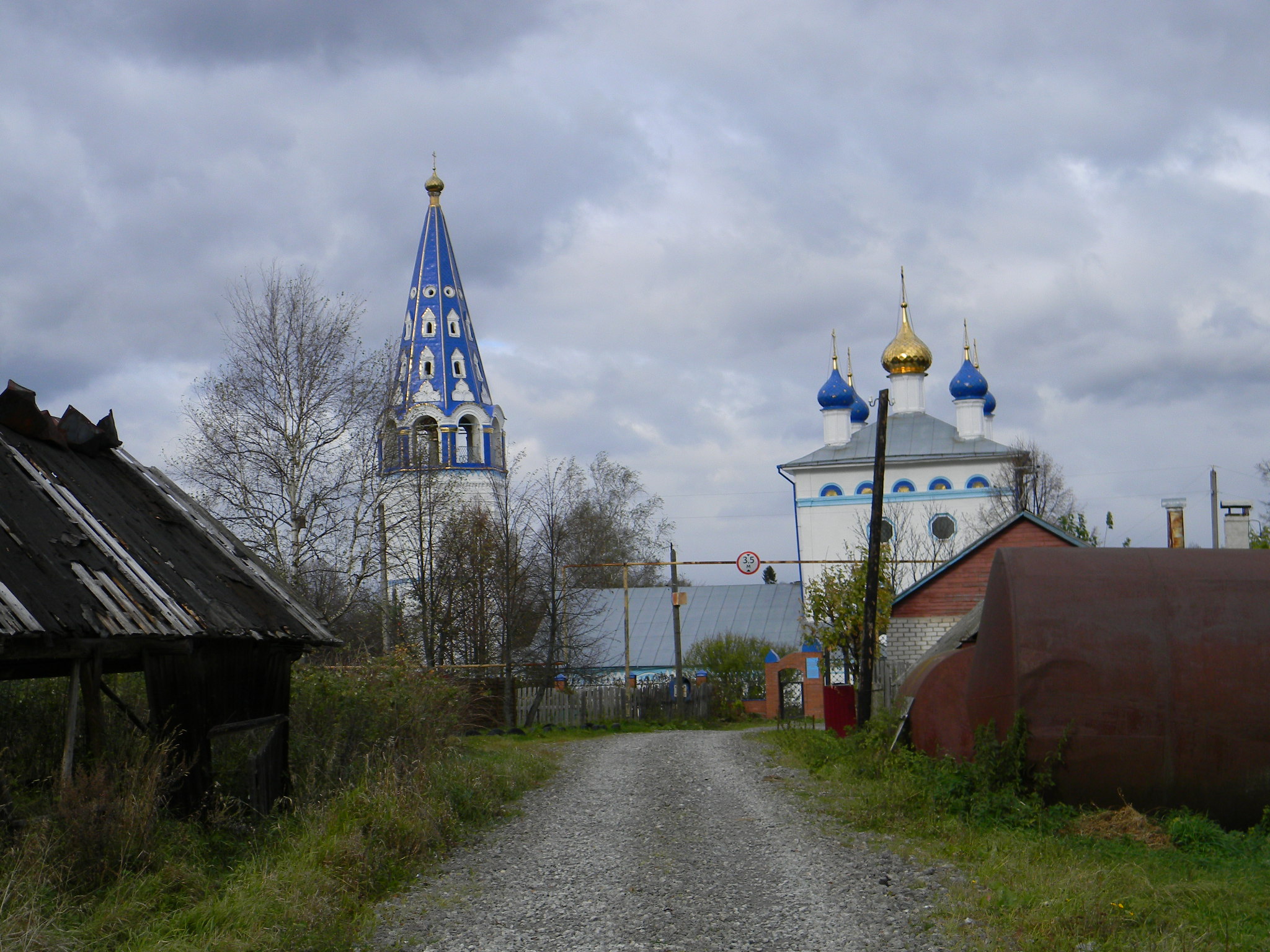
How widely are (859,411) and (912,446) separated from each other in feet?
13.2

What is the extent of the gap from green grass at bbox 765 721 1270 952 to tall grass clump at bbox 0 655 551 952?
13.1ft

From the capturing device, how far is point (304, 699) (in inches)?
529

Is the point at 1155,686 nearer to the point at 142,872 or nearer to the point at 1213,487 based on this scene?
the point at 142,872

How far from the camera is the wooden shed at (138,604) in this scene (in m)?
7.88

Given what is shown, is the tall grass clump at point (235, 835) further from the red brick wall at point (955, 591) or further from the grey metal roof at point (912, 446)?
the grey metal roof at point (912, 446)

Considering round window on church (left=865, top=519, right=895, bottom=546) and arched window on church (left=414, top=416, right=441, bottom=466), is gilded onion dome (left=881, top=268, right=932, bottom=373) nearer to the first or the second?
round window on church (left=865, top=519, right=895, bottom=546)

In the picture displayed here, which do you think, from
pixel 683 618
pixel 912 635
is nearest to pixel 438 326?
pixel 683 618

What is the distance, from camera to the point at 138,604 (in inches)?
333

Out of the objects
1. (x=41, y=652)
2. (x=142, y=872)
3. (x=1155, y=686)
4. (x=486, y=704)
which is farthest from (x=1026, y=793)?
(x=486, y=704)

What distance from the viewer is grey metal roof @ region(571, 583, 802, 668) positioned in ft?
138

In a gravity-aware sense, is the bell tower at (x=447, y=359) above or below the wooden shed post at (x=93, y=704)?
above

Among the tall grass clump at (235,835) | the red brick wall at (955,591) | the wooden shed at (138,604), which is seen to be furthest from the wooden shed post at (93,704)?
the red brick wall at (955,591)

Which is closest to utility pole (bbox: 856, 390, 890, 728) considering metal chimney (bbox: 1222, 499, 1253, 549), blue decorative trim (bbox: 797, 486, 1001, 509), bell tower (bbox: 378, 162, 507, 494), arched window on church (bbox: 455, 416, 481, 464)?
metal chimney (bbox: 1222, 499, 1253, 549)

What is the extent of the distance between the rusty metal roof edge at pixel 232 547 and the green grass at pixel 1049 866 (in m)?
5.50
